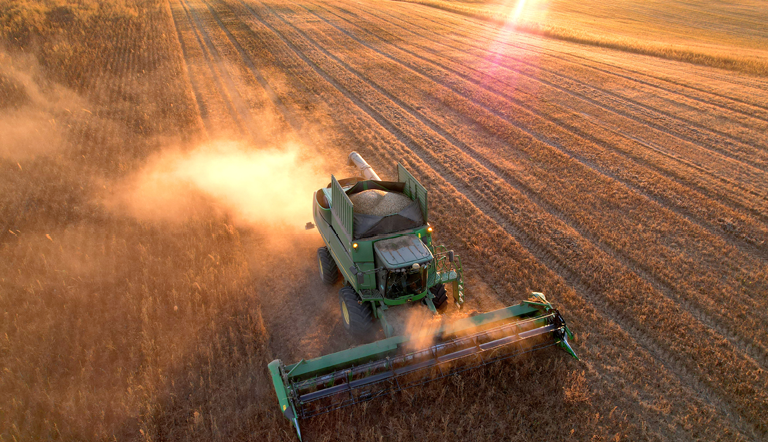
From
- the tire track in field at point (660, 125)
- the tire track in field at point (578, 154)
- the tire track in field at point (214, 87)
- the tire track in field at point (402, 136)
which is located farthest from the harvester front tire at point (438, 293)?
the tire track in field at point (660, 125)

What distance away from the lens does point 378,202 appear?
7.27 metres

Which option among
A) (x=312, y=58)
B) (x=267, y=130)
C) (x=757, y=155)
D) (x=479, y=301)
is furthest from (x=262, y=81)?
(x=757, y=155)

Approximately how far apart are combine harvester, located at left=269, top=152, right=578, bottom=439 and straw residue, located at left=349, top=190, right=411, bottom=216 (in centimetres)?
3

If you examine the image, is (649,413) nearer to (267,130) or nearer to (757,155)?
(757,155)

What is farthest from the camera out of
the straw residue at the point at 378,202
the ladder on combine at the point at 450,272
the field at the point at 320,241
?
the straw residue at the point at 378,202

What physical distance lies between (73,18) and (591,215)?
32.2 meters

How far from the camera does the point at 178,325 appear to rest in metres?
7.31

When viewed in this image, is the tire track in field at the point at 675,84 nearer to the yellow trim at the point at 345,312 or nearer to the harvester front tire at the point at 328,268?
the harvester front tire at the point at 328,268

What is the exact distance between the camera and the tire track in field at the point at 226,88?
1550cm

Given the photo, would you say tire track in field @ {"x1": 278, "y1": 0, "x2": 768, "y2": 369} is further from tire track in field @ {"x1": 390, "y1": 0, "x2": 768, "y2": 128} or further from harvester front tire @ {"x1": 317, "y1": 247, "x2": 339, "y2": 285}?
tire track in field @ {"x1": 390, "y1": 0, "x2": 768, "y2": 128}

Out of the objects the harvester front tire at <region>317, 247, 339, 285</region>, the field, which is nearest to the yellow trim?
the field

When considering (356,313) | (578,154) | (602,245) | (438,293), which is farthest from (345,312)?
(578,154)

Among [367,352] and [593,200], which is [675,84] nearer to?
[593,200]

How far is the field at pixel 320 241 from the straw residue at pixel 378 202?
2015mm
